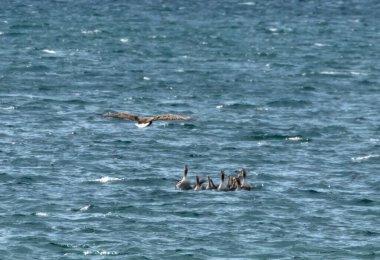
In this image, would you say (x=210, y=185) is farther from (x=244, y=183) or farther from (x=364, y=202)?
(x=364, y=202)

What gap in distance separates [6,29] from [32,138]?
61.9 meters

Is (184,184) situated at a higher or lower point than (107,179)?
higher

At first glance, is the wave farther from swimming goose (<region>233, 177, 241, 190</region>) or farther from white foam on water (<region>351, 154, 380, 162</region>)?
white foam on water (<region>351, 154, 380, 162</region>)

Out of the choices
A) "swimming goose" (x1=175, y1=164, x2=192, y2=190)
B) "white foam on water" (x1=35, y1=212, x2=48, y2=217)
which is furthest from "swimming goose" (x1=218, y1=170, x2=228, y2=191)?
"white foam on water" (x1=35, y1=212, x2=48, y2=217)

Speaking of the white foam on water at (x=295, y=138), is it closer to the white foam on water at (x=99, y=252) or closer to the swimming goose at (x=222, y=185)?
the swimming goose at (x=222, y=185)

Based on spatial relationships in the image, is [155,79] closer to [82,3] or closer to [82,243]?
[82,243]

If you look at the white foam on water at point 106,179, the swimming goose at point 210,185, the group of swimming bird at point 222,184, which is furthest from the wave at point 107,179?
the swimming goose at point 210,185

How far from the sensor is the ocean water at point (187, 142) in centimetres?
5716

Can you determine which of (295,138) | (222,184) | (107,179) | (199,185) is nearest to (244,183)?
(222,184)

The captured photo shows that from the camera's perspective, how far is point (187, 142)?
77.9 m

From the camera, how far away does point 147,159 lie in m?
72.9

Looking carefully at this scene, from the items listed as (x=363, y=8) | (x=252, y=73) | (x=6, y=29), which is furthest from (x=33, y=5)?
(x=252, y=73)

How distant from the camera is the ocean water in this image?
188ft

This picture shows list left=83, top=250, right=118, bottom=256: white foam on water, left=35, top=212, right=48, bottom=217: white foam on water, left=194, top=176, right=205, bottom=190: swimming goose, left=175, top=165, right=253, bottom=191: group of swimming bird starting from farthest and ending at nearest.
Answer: left=194, top=176, right=205, bottom=190: swimming goose
left=175, top=165, right=253, bottom=191: group of swimming bird
left=35, top=212, right=48, bottom=217: white foam on water
left=83, top=250, right=118, bottom=256: white foam on water
